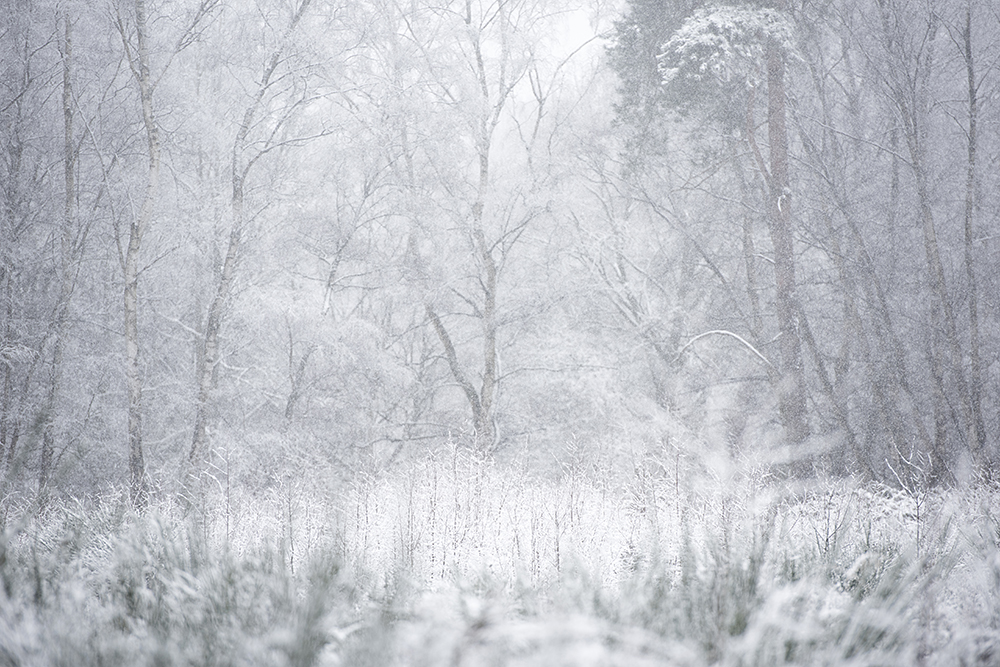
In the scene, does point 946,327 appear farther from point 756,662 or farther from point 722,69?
point 756,662

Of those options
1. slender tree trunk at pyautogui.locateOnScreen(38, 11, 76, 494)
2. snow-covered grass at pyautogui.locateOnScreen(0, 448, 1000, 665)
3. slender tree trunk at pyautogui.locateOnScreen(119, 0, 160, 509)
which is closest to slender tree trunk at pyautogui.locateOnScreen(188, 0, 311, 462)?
slender tree trunk at pyautogui.locateOnScreen(119, 0, 160, 509)

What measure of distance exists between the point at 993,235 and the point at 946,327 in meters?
1.35

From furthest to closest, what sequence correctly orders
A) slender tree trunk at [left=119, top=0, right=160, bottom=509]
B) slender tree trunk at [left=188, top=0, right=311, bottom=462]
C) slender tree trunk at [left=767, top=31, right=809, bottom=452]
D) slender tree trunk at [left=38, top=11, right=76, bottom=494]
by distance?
1. slender tree trunk at [left=188, top=0, right=311, bottom=462]
2. slender tree trunk at [left=38, top=11, right=76, bottom=494]
3. slender tree trunk at [left=767, top=31, right=809, bottom=452]
4. slender tree trunk at [left=119, top=0, right=160, bottom=509]

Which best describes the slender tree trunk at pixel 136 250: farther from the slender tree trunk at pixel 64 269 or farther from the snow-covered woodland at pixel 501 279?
the slender tree trunk at pixel 64 269

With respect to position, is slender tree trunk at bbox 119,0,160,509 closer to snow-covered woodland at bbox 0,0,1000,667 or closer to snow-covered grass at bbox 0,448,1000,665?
snow-covered woodland at bbox 0,0,1000,667

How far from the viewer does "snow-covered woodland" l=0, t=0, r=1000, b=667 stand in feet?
19.4

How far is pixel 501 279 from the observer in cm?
1365

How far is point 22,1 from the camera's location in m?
9.86

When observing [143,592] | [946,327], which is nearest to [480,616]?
[143,592]

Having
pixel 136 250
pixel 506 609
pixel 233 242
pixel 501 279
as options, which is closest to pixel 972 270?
pixel 501 279

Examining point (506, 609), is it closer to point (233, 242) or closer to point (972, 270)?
point (972, 270)

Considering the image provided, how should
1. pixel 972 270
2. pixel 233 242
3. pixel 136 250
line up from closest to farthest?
pixel 972 270, pixel 136 250, pixel 233 242

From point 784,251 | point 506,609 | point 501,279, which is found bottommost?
point 506,609

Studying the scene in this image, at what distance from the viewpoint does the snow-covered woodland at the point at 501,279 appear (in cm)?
591
